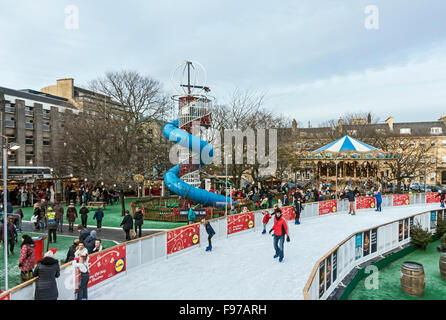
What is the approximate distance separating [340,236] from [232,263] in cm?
616

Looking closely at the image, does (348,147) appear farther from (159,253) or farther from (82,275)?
(82,275)

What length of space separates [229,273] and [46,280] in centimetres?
478

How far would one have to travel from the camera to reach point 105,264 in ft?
26.3

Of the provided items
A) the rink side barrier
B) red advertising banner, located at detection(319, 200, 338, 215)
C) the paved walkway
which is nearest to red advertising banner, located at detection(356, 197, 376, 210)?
red advertising banner, located at detection(319, 200, 338, 215)

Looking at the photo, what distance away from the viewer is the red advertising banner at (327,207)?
61.9 ft

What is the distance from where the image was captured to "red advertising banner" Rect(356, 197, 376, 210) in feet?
69.0

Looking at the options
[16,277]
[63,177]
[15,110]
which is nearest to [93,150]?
[63,177]

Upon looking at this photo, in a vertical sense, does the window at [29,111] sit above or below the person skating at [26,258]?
above

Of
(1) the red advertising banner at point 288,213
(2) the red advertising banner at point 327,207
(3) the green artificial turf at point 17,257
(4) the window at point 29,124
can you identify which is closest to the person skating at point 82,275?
(3) the green artificial turf at point 17,257

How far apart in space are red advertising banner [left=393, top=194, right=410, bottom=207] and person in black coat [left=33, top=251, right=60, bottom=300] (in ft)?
76.9

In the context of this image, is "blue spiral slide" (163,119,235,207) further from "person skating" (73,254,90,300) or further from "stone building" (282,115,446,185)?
"stone building" (282,115,446,185)

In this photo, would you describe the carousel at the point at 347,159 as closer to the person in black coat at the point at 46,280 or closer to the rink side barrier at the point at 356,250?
the rink side barrier at the point at 356,250

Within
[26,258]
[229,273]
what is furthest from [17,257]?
[229,273]

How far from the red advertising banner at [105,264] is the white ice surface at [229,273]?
0.25 m
